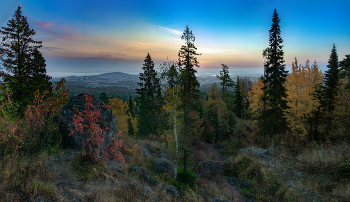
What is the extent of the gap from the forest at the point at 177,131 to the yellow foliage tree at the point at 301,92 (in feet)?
0.34

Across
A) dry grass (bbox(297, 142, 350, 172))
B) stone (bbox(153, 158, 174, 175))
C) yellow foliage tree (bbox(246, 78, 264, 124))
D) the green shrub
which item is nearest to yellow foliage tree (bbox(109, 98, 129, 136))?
stone (bbox(153, 158, 174, 175))

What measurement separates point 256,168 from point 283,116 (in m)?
14.7

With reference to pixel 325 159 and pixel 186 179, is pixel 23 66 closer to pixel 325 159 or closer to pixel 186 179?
pixel 186 179

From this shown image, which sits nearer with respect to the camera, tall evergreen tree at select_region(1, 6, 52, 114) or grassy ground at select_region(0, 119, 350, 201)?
grassy ground at select_region(0, 119, 350, 201)

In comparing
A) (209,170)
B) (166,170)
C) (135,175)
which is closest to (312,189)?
(209,170)

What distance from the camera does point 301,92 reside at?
64.5 ft

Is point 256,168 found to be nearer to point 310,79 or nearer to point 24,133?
point 24,133

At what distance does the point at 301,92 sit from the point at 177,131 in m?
17.8

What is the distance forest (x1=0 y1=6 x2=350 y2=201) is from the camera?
4.80 meters

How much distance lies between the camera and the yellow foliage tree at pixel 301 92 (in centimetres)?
A: 1927

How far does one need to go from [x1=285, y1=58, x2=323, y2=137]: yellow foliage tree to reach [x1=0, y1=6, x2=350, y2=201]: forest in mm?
Answer: 105

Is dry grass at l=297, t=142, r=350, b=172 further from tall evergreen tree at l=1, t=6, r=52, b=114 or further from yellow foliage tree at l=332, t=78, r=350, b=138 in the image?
tall evergreen tree at l=1, t=6, r=52, b=114

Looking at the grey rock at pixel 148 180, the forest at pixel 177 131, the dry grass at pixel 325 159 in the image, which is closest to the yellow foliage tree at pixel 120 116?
the forest at pixel 177 131

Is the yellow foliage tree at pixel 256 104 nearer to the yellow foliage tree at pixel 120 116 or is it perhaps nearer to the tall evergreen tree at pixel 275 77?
the tall evergreen tree at pixel 275 77
